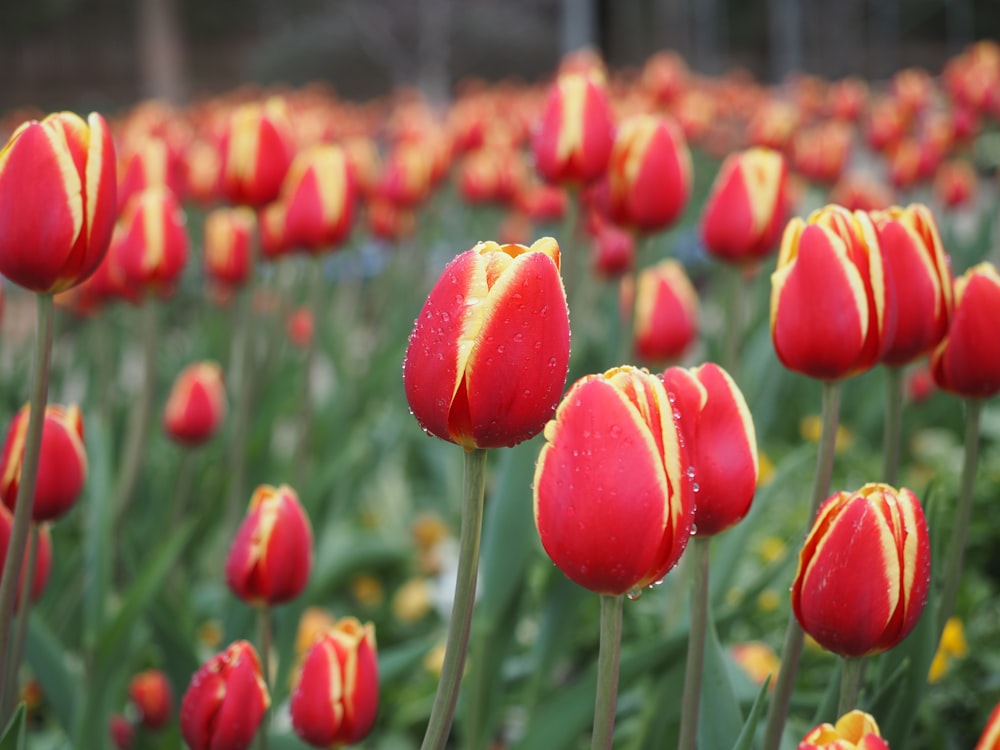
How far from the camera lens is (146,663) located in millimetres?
2078

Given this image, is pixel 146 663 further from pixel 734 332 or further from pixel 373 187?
pixel 373 187

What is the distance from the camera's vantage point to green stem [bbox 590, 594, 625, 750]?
73 centimetres

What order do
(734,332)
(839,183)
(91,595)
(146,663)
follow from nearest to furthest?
(91,595)
(734,332)
(146,663)
(839,183)

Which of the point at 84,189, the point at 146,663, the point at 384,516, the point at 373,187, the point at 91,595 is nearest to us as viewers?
the point at 84,189

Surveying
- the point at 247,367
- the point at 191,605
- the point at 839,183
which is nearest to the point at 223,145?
the point at 247,367

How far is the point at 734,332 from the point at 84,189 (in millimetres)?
1218

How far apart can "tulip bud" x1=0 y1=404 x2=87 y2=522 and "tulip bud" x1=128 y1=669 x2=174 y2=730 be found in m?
0.61

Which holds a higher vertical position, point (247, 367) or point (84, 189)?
point (84, 189)

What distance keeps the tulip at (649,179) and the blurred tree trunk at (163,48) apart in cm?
2043

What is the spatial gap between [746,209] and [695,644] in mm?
953

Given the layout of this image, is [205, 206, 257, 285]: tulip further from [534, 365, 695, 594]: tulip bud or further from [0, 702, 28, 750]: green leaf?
[534, 365, 695, 594]: tulip bud

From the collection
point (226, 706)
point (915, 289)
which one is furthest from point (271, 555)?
point (915, 289)

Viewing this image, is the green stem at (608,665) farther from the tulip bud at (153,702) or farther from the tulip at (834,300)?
the tulip bud at (153,702)

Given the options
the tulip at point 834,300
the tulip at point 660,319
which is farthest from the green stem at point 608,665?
the tulip at point 660,319
